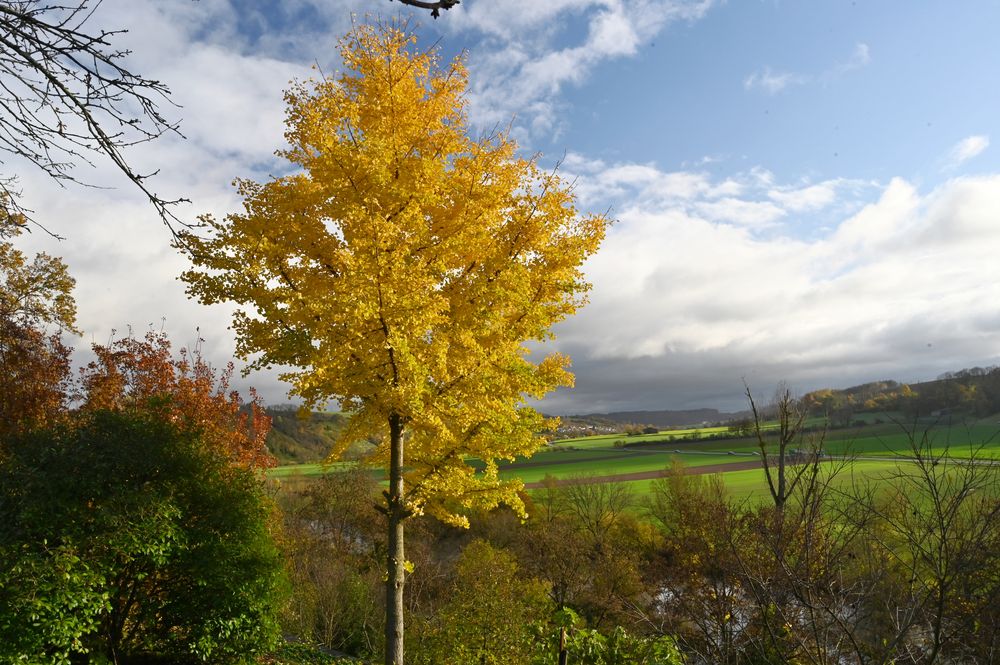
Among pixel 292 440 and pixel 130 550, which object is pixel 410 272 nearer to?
pixel 130 550

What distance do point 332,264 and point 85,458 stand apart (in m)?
4.50

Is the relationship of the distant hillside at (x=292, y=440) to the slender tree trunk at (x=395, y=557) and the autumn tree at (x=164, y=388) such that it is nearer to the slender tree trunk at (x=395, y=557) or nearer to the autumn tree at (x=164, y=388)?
the autumn tree at (x=164, y=388)

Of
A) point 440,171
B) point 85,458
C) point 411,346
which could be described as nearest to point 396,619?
point 411,346

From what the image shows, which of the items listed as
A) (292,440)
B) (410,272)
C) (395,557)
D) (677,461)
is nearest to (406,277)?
(410,272)

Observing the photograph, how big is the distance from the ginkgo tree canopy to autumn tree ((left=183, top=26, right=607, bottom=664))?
0.03 metres

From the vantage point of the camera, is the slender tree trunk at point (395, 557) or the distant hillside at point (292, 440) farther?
the distant hillside at point (292, 440)

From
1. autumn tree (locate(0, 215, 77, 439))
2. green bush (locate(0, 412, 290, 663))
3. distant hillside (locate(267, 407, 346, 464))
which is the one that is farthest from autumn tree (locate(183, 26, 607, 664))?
distant hillside (locate(267, 407, 346, 464))

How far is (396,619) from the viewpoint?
8.62 m

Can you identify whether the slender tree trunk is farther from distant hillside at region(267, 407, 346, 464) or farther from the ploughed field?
distant hillside at region(267, 407, 346, 464)

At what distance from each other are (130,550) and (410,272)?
536 cm

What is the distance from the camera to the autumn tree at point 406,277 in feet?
24.4

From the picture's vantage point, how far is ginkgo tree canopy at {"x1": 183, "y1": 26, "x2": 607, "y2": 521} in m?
7.43

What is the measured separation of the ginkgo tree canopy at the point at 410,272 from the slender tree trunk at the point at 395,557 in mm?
285

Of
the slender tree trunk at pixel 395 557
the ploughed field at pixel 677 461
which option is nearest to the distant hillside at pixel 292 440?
the ploughed field at pixel 677 461
